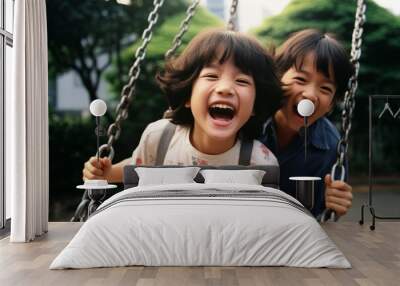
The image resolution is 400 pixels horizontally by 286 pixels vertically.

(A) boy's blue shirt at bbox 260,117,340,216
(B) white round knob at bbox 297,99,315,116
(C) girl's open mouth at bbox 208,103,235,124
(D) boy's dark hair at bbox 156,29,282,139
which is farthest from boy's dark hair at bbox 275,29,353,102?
(C) girl's open mouth at bbox 208,103,235,124

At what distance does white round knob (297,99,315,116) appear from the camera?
6.31m

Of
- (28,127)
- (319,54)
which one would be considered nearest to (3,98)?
(28,127)

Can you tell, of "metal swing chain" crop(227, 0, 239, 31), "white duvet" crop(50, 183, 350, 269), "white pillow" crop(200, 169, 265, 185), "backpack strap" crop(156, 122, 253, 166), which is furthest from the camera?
"metal swing chain" crop(227, 0, 239, 31)

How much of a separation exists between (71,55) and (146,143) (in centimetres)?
133

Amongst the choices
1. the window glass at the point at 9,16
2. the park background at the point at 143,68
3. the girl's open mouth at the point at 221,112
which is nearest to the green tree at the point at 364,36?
the park background at the point at 143,68

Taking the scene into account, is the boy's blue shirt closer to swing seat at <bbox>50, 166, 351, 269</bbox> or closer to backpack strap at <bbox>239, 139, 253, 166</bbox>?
backpack strap at <bbox>239, 139, 253, 166</bbox>

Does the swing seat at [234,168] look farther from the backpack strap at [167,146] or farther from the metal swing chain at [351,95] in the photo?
the metal swing chain at [351,95]

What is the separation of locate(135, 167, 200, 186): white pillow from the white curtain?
3.22 feet

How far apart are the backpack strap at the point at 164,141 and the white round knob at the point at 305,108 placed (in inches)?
55.8

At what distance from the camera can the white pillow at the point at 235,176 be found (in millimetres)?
5840

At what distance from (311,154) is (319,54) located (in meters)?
1.13

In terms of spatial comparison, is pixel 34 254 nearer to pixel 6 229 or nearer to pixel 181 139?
pixel 6 229

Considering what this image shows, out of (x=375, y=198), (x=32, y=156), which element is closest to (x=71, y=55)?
(x=32, y=156)

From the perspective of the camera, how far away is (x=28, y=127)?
17.9ft
